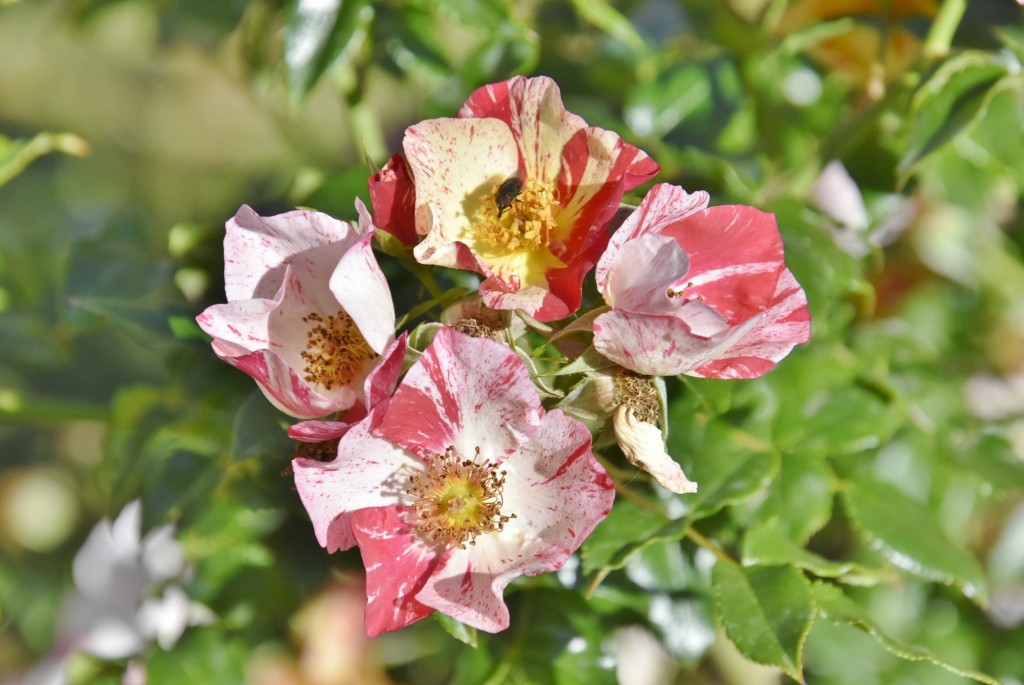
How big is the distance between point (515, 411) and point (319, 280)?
0.54ft

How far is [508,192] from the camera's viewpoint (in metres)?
0.57

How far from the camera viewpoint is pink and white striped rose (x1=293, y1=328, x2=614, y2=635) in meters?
0.50

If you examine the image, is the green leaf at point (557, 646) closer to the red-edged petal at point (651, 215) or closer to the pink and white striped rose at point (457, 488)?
the pink and white striped rose at point (457, 488)

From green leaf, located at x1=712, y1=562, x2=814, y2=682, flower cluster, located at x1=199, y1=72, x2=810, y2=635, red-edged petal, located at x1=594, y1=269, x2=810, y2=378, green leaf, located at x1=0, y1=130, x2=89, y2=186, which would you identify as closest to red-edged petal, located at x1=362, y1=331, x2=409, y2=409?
flower cluster, located at x1=199, y1=72, x2=810, y2=635

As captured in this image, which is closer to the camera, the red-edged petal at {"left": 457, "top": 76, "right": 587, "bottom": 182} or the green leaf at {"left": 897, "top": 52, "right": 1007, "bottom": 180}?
the red-edged petal at {"left": 457, "top": 76, "right": 587, "bottom": 182}

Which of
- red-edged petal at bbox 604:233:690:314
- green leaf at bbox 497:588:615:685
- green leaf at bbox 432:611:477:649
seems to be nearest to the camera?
red-edged petal at bbox 604:233:690:314

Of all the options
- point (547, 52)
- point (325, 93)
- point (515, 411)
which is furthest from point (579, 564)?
point (325, 93)

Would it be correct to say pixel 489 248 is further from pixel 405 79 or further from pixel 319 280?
pixel 405 79

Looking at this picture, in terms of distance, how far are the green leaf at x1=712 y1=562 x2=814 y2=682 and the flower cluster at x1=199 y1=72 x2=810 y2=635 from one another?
15 cm

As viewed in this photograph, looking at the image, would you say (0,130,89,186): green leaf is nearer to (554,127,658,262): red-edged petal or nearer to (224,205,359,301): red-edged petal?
(224,205,359,301): red-edged petal

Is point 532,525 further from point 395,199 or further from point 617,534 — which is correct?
point 395,199

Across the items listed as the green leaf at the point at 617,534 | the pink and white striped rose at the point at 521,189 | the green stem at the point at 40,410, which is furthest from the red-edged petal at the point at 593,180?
the green stem at the point at 40,410

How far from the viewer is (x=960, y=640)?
0.96 meters

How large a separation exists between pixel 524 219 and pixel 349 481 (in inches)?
7.6
